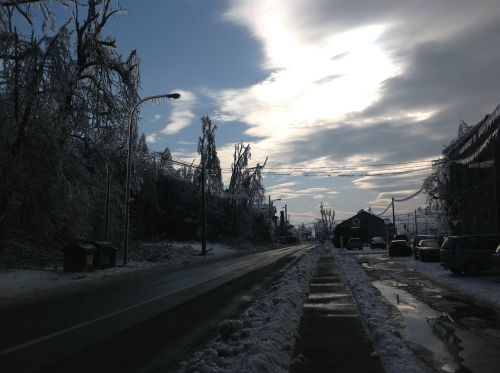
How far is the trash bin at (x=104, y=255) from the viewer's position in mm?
23828

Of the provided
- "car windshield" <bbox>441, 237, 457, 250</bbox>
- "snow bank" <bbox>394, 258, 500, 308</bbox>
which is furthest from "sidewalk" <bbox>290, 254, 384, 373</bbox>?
"car windshield" <bbox>441, 237, 457, 250</bbox>

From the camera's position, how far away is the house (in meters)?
29.1

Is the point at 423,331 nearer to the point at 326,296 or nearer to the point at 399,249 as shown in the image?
the point at 326,296

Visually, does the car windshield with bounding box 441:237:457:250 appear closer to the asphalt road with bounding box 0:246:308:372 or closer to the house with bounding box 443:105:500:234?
the house with bounding box 443:105:500:234

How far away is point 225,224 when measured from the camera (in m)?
69.1

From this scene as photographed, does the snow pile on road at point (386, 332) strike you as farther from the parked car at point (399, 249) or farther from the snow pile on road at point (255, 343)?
the parked car at point (399, 249)

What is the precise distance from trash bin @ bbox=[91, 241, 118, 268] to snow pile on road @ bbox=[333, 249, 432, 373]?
14.0m

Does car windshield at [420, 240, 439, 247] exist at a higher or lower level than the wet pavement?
higher

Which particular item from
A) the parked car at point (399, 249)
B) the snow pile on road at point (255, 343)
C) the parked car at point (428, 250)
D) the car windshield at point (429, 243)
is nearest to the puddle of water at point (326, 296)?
the snow pile on road at point (255, 343)

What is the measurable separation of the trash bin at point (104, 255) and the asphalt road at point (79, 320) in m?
7.11

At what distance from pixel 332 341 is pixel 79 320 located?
5170 mm

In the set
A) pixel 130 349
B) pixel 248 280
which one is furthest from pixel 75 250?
pixel 130 349

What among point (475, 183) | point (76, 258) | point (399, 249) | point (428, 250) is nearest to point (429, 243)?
point (428, 250)

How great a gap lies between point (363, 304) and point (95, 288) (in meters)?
9.32
